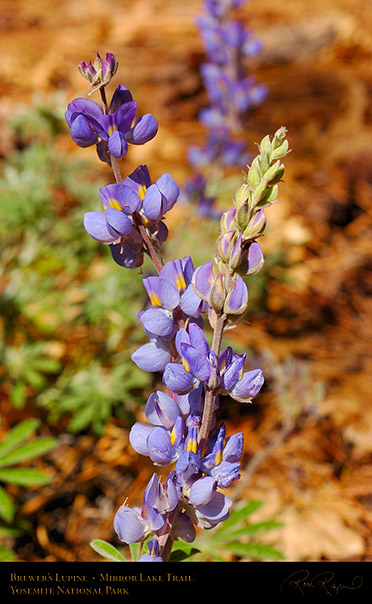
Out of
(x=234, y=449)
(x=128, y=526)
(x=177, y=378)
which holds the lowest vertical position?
(x=128, y=526)

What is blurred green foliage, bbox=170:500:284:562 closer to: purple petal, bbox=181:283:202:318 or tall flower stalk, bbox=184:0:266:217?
purple petal, bbox=181:283:202:318

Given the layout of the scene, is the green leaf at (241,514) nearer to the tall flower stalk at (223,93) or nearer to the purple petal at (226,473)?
the purple petal at (226,473)

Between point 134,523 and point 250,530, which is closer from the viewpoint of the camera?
point 134,523

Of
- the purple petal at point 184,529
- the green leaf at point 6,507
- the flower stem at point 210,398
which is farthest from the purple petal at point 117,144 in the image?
the green leaf at point 6,507

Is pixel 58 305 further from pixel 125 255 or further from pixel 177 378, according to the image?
pixel 177 378

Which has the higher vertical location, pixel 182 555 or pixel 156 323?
pixel 156 323

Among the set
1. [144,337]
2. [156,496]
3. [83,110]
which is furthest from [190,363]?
[144,337]

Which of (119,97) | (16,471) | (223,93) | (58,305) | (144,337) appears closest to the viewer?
(119,97)
